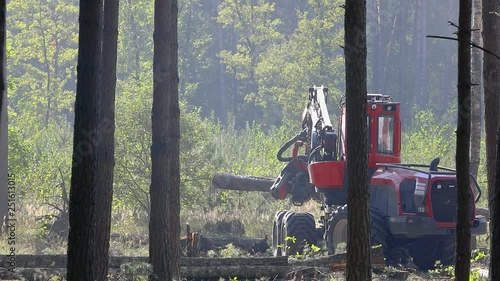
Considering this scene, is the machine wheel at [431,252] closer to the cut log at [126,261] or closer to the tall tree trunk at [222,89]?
the cut log at [126,261]

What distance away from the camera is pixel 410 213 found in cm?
2130

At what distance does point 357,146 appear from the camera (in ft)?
44.0

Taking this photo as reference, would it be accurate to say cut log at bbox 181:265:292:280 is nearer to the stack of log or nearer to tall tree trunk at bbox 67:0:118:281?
the stack of log

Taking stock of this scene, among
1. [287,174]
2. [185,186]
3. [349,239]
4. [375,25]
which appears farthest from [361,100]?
[375,25]

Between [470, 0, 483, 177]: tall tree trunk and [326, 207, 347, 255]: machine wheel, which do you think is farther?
[470, 0, 483, 177]: tall tree trunk

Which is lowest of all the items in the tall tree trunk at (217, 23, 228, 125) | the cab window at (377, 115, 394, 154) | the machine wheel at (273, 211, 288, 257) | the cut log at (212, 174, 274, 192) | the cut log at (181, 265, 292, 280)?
the cut log at (181, 265, 292, 280)

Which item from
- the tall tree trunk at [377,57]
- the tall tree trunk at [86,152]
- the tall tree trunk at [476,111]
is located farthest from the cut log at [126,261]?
the tall tree trunk at [377,57]

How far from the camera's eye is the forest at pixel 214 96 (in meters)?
30.2

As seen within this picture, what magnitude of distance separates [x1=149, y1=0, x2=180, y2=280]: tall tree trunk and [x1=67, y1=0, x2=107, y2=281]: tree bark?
5.01m

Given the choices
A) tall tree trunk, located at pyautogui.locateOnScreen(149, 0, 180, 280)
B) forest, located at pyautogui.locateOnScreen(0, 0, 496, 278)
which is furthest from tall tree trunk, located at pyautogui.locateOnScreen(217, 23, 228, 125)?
tall tree trunk, located at pyautogui.locateOnScreen(149, 0, 180, 280)

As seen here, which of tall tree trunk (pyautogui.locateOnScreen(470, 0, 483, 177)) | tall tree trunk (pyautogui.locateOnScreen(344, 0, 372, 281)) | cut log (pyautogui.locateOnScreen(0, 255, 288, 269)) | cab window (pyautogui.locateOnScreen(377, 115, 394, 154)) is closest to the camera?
tall tree trunk (pyautogui.locateOnScreen(344, 0, 372, 281))

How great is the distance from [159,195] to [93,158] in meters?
5.24

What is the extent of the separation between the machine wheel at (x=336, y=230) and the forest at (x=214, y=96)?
4203mm

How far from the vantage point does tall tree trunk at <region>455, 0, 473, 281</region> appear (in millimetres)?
10961
